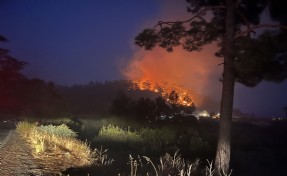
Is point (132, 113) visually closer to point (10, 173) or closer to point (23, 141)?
point (23, 141)

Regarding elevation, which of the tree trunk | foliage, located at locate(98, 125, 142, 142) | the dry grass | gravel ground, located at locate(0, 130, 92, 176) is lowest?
gravel ground, located at locate(0, 130, 92, 176)

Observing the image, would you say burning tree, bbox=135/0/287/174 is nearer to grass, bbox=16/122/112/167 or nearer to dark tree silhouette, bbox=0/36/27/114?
grass, bbox=16/122/112/167

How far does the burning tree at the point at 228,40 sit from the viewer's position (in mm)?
14383

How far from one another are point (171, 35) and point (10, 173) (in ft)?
32.7

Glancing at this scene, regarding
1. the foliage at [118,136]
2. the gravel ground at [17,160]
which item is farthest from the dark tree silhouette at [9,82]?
the gravel ground at [17,160]

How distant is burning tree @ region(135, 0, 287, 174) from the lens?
14.4 meters

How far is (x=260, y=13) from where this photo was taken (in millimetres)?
17297

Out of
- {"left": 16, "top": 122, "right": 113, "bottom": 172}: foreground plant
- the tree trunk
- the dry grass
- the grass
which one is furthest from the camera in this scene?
the tree trunk

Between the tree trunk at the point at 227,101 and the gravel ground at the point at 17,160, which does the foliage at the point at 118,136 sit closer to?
the tree trunk at the point at 227,101

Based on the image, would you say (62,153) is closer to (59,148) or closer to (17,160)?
(59,148)

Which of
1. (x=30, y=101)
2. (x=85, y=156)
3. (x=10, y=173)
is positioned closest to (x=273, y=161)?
(x=85, y=156)

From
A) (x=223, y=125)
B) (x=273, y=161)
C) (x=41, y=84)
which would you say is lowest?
(x=273, y=161)

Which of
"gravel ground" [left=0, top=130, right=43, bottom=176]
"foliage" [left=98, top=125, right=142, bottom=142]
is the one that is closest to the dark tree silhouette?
"foliage" [left=98, top=125, right=142, bottom=142]

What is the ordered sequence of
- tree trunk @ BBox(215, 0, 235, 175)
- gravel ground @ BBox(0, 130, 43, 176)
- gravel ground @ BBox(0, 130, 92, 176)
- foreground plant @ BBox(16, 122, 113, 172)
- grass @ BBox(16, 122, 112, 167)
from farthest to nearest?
tree trunk @ BBox(215, 0, 235, 175)
grass @ BBox(16, 122, 112, 167)
foreground plant @ BBox(16, 122, 113, 172)
gravel ground @ BBox(0, 130, 92, 176)
gravel ground @ BBox(0, 130, 43, 176)
